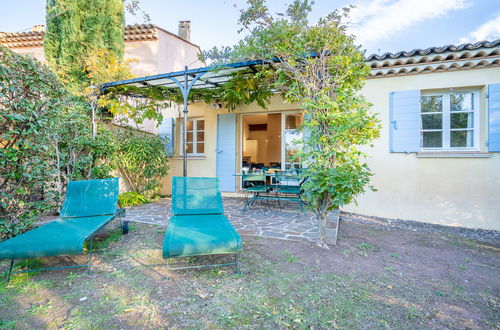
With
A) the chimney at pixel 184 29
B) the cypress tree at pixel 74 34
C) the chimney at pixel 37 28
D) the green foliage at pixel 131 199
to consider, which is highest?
the chimney at pixel 184 29

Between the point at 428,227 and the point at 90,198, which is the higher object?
the point at 90,198

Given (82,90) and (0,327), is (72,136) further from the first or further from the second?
(0,327)

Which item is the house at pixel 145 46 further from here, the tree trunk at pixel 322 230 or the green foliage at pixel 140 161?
the tree trunk at pixel 322 230

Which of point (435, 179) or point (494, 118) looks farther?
point (435, 179)

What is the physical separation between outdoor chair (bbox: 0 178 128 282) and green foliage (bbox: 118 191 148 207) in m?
2.52

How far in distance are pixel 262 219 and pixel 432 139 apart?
414 cm

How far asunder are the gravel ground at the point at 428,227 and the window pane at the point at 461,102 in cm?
251

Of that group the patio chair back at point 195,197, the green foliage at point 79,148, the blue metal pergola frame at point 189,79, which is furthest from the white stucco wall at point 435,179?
the green foliage at point 79,148

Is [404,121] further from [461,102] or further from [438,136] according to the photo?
[461,102]

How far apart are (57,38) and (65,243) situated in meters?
7.58

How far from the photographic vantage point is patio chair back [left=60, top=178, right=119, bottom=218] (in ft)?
11.2

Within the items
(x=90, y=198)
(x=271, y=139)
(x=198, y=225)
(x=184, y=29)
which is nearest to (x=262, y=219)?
(x=198, y=225)

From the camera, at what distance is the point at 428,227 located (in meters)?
4.79

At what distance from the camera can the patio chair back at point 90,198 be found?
343 cm
